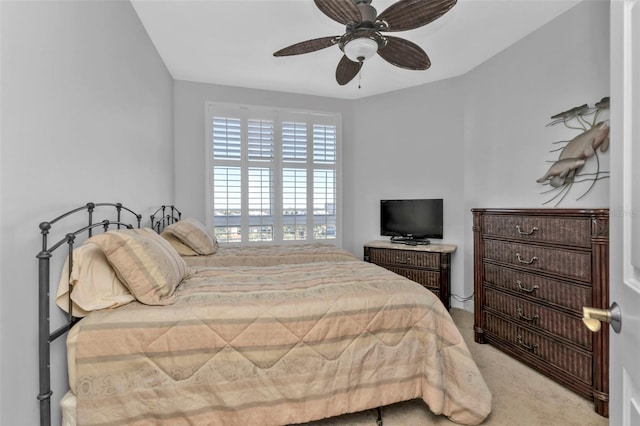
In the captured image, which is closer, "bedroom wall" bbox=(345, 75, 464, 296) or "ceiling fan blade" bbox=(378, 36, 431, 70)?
"ceiling fan blade" bbox=(378, 36, 431, 70)

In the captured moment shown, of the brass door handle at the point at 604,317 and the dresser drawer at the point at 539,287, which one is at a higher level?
the brass door handle at the point at 604,317

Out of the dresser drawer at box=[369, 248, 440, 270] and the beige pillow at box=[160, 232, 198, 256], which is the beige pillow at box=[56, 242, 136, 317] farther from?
the dresser drawer at box=[369, 248, 440, 270]

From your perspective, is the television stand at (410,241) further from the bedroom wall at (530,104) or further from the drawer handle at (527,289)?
the drawer handle at (527,289)

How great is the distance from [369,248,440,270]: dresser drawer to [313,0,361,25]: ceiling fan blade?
2542 mm

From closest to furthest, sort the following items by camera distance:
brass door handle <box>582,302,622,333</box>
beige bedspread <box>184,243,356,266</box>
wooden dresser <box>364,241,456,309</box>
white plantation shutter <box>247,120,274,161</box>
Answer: brass door handle <box>582,302,622,333</box>, beige bedspread <box>184,243,356,266</box>, wooden dresser <box>364,241,456,309</box>, white plantation shutter <box>247,120,274,161</box>

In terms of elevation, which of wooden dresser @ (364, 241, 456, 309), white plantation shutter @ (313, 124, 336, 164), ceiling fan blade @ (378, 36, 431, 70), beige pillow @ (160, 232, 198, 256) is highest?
ceiling fan blade @ (378, 36, 431, 70)

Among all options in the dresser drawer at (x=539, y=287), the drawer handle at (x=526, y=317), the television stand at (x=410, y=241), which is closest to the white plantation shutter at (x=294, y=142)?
the television stand at (x=410, y=241)

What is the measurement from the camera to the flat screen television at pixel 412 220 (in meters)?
3.82

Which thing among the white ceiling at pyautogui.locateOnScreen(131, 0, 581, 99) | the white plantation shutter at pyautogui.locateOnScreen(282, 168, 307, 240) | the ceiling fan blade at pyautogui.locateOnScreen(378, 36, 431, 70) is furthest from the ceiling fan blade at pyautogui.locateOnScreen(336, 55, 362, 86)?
the white plantation shutter at pyautogui.locateOnScreen(282, 168, 307, 240)

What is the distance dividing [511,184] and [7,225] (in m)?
3.58

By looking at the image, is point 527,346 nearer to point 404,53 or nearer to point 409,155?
point 404,53

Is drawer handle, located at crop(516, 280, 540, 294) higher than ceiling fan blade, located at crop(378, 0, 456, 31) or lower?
lower

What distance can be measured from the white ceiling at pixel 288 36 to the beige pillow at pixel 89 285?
2026mm

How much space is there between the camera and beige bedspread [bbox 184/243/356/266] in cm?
271
